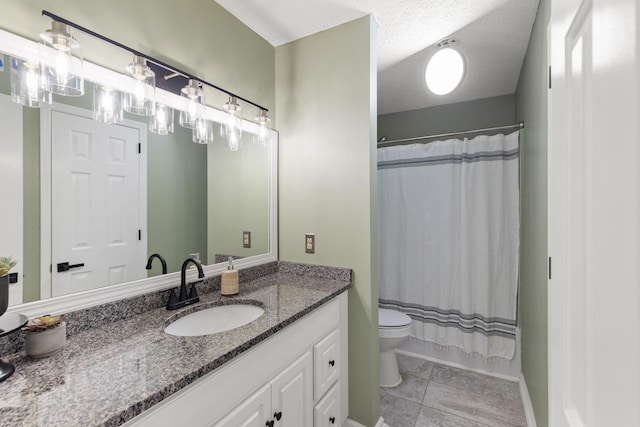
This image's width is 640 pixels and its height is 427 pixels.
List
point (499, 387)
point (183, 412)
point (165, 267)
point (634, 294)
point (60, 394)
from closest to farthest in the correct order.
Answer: point (634, 294) → point (60, 394) → point (183, 412) → point (165, 267) → point (499, 387)

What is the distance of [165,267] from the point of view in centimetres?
133

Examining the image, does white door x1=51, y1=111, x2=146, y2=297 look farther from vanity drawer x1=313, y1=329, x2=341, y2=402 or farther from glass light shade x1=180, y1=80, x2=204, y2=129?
vanity drawer x1=313, y1=329, x2=341, y2=402

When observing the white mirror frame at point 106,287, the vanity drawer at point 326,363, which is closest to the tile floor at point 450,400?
the vanity drawer at point 326,363

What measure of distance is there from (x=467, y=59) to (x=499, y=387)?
94.2 inches

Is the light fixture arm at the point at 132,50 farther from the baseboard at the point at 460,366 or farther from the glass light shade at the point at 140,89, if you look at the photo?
the baseboard at the point at 460,366

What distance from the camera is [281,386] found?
113 centimetres

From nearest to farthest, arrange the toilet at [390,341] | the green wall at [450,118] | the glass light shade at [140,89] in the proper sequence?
the glass light shade at [140,89]
the toilet at [390,341]
the green wall at [450,118]

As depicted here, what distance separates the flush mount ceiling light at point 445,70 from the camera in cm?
169

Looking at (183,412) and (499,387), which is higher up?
(183,412)

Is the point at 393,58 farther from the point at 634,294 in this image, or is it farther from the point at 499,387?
the point at 499,387

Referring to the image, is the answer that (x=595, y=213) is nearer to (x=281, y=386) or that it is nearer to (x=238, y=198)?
(x=281, y=386)

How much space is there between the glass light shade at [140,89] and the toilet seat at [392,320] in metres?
1.92

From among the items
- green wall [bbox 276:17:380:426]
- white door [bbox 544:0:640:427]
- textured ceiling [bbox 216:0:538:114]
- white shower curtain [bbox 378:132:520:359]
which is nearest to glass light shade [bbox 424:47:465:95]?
textured ceiling [bbox 216:0:538:114]

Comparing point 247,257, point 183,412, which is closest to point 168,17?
point 247,257
